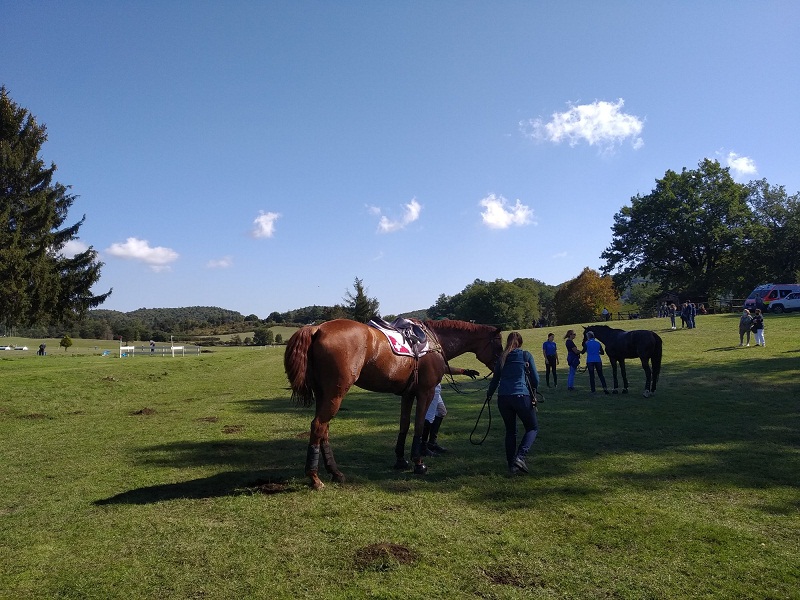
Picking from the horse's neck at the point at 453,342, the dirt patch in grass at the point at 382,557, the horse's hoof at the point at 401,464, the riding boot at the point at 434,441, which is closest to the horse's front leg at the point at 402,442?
the horse's hoof at the point at 401,464

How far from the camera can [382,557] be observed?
4473 millimetres

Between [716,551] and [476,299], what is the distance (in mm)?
92519

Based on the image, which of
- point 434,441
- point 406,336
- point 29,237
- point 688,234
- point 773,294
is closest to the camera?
point 406,336

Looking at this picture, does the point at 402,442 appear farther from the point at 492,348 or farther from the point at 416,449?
the point at 492,348

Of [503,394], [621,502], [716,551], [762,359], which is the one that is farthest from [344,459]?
[762,359]

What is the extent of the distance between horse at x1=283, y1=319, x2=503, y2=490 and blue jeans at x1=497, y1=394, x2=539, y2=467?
1.16 metres

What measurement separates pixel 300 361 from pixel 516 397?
3154 mm

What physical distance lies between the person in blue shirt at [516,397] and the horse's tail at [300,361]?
2800mm

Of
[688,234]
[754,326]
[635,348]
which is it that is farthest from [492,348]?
[688,234]

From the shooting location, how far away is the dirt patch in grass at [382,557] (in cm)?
434

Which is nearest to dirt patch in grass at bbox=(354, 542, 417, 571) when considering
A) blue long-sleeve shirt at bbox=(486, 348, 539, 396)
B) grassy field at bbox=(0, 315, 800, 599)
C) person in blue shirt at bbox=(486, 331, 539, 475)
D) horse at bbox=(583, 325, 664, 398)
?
grassy field at bbox=(0, 315, 800, 599)

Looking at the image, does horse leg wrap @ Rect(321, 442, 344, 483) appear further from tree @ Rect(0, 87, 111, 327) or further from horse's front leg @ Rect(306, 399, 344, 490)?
tree @ Rect(0, 87, 111, 327)

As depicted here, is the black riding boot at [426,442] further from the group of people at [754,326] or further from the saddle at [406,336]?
the group of people at [754,326]

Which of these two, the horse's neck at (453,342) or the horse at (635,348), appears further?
the horse at (635,348)
